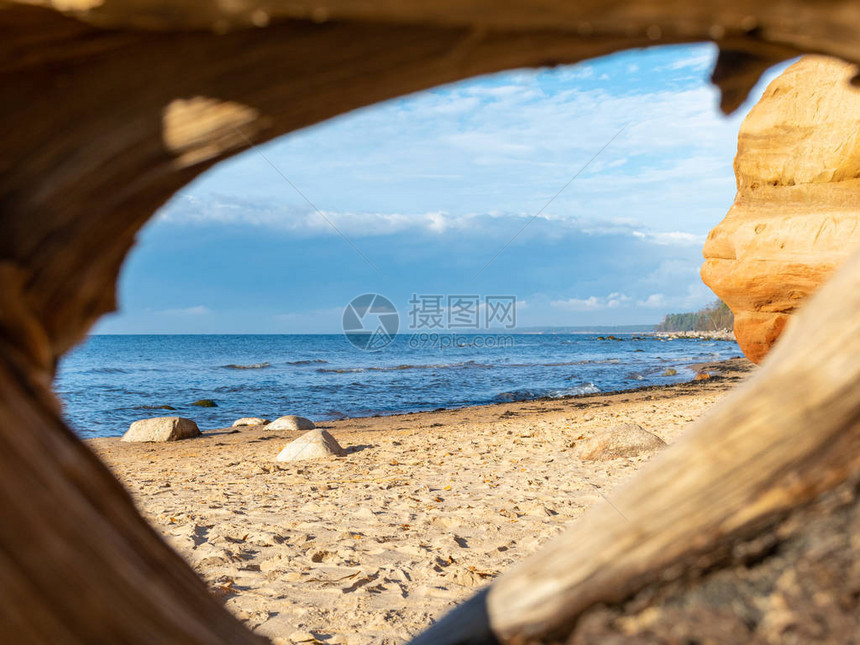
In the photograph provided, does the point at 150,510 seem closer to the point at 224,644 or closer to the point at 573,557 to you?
the point at 224,644

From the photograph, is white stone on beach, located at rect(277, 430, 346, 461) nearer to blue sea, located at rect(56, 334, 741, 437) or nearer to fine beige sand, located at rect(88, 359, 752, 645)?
fine beige sand, located at rect(88, 359, 752, 645)

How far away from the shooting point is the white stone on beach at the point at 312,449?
839 centimetres

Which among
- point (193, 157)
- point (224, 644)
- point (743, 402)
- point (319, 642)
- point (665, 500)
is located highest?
point (193, 157)

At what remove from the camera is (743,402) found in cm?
103

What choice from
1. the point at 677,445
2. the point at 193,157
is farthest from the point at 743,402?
the point at 193,157

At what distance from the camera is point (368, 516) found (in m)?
5.20

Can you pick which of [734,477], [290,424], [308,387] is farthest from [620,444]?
[308,387]

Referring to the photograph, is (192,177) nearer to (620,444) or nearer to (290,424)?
(620,444)

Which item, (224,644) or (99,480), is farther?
(224,644)

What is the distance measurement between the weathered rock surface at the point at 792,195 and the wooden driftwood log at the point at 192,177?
267 inches

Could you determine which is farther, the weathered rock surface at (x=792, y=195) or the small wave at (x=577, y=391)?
the small wave at (x=577, y=391)

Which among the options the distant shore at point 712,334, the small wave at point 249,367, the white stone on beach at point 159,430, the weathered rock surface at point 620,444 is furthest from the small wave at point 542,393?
the distant shore at point 712,334

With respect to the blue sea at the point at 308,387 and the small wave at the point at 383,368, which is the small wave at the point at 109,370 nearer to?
the blue sea at the point at 308,387

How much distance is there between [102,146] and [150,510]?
5465 mm
